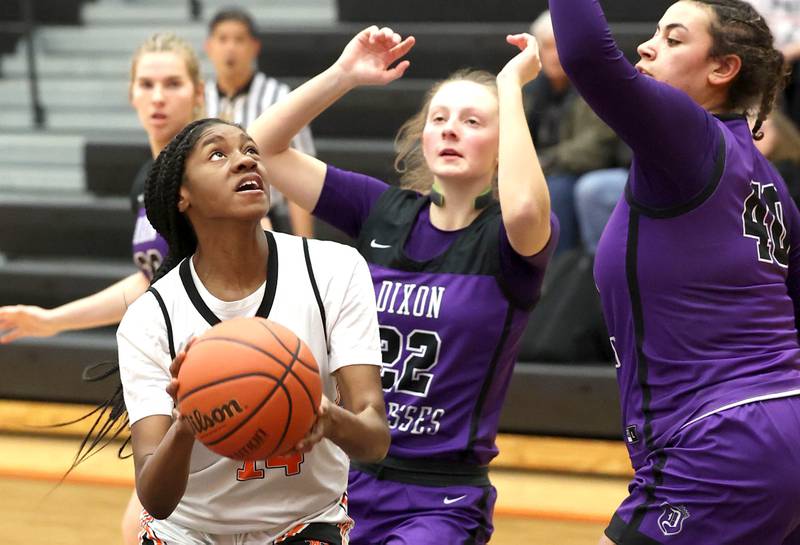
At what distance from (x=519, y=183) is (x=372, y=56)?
62cm

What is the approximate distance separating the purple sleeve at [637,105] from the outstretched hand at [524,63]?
0.61 metres

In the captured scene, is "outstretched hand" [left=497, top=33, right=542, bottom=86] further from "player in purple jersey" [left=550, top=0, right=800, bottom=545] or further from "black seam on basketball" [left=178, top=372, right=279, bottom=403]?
"black seam on basketball" [left=178, top=372, right=279, bottom=403]

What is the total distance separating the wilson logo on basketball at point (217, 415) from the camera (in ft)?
7.52

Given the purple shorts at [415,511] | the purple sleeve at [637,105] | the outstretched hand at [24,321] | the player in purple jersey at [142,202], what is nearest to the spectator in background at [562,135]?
the player in purple jersey at [142,202]

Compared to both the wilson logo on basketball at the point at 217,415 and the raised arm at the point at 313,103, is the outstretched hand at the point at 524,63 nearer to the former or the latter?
the raised arm at the point at 313,103

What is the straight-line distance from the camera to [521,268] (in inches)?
127

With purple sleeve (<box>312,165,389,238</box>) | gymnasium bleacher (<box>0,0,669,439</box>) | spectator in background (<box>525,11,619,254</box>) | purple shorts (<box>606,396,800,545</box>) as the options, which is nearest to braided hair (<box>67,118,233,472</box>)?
purple sleeve (<box>312,165,389,238</box>)

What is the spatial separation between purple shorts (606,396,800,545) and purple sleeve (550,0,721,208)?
1.62 feet

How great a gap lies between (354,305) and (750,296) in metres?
0.85

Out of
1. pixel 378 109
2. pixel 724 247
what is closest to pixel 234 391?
pixel 724 247

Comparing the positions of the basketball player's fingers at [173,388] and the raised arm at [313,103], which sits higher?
the raised arm at [313,103]

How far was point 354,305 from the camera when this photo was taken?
273 cm

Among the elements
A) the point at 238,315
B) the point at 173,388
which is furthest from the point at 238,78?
the point at 173,388

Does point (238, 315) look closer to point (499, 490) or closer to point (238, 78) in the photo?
point (499, 490)
